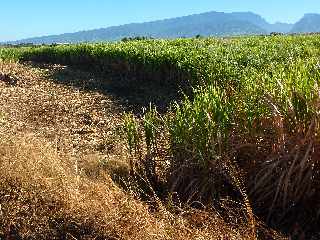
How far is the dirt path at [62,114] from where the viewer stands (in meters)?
10.1

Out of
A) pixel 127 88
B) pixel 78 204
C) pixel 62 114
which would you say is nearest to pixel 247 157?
pixel 78 204

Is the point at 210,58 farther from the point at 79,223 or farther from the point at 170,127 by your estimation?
the point at 79,223

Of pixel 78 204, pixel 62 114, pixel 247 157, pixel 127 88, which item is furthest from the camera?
pixel 127 88

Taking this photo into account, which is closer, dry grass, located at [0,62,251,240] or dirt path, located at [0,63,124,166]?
dry grass, located at [0,62,251,240]

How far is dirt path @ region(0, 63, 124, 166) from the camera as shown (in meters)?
10.1

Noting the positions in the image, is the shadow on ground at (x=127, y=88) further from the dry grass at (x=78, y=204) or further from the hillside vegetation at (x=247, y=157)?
the hillside vegetation at (x=247, y=157)

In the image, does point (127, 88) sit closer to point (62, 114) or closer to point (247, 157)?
point (62, 114)

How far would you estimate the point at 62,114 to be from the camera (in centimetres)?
1355

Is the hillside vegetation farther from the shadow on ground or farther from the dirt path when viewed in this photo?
the shadow on ground

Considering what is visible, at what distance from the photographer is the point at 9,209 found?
6160 mm

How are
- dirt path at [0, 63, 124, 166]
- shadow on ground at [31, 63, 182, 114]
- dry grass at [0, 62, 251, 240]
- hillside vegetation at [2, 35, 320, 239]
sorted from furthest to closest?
shadow on ground at [31, 63, 182, 114]
dirt path at [0, 63, 124, 166]
hillside vegetation at [2, 35, 320, 239]
dry grass at [0, 62, 251, 240]

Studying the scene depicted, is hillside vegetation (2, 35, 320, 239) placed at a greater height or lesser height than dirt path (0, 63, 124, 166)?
greater

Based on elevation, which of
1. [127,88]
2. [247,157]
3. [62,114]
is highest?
[247,157]

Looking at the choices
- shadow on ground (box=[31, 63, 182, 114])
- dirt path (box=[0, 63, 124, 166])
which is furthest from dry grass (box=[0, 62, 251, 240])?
shadow on ground (box=[31, 63, 182, 114])
